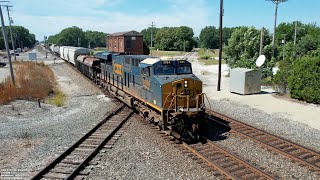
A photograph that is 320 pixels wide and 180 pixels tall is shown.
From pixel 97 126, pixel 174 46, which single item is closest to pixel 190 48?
pixel 174 46

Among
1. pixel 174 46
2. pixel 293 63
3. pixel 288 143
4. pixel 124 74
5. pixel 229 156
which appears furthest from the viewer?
pixel 174 46

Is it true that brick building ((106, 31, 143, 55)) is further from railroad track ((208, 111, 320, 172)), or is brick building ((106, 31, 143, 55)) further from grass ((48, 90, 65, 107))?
railroad track ((208, 111, 320, 172))

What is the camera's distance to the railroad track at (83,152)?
29.2 ft

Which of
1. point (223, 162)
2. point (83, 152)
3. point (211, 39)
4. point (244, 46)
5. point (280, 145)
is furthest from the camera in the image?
point (211, 39)

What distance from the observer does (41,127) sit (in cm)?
1405

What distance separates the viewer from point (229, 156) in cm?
1007

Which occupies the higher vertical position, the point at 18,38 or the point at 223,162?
the point at 18,38

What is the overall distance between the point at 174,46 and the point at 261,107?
4044 inches

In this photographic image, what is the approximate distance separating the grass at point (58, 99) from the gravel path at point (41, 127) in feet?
1.45

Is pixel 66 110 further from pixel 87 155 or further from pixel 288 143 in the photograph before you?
pixel 288 143

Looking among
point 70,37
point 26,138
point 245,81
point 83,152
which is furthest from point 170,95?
point 70,37

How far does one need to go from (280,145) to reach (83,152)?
7.86m

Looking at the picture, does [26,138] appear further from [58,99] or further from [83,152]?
[58,99]

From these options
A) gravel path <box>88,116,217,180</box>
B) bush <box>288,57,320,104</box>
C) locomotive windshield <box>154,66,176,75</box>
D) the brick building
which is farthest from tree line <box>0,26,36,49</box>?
gravel path <box>88,116,217,180</box>
